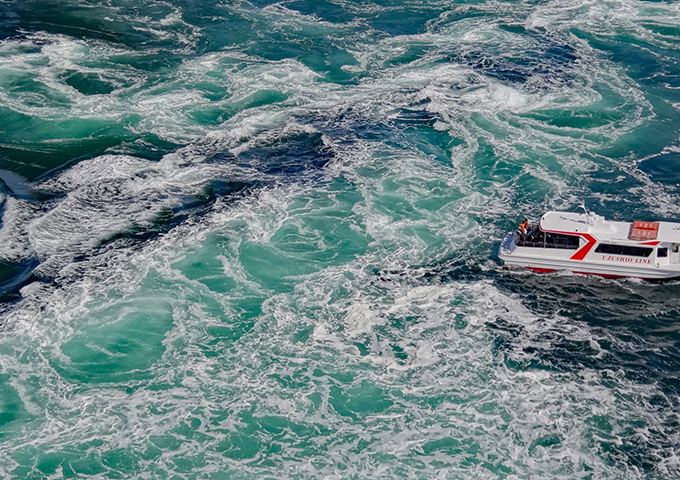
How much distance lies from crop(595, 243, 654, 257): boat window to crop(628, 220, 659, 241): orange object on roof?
52 centimetres

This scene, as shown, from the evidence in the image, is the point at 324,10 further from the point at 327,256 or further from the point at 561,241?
the point at 561,241

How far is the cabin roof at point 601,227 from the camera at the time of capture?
1423 inches

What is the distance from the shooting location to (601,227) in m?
37.1

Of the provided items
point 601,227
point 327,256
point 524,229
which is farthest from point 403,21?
point 601,227

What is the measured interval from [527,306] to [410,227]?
968cm

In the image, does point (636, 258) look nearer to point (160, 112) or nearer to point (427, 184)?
point (427, 184)

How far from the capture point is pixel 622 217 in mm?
42500

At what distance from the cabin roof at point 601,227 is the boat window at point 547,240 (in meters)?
0.32

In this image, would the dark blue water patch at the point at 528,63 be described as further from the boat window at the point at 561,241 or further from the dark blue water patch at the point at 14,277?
the dark blue water patch at the point at 14,277

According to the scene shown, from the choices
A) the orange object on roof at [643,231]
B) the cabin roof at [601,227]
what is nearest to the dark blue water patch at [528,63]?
the cabin roof at [601,227]

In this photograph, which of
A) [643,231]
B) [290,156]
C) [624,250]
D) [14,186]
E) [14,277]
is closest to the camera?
[624,250]

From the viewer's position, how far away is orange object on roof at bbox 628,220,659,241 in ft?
119

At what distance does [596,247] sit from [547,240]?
8.15ft

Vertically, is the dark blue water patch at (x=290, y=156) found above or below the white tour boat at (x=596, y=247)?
below
